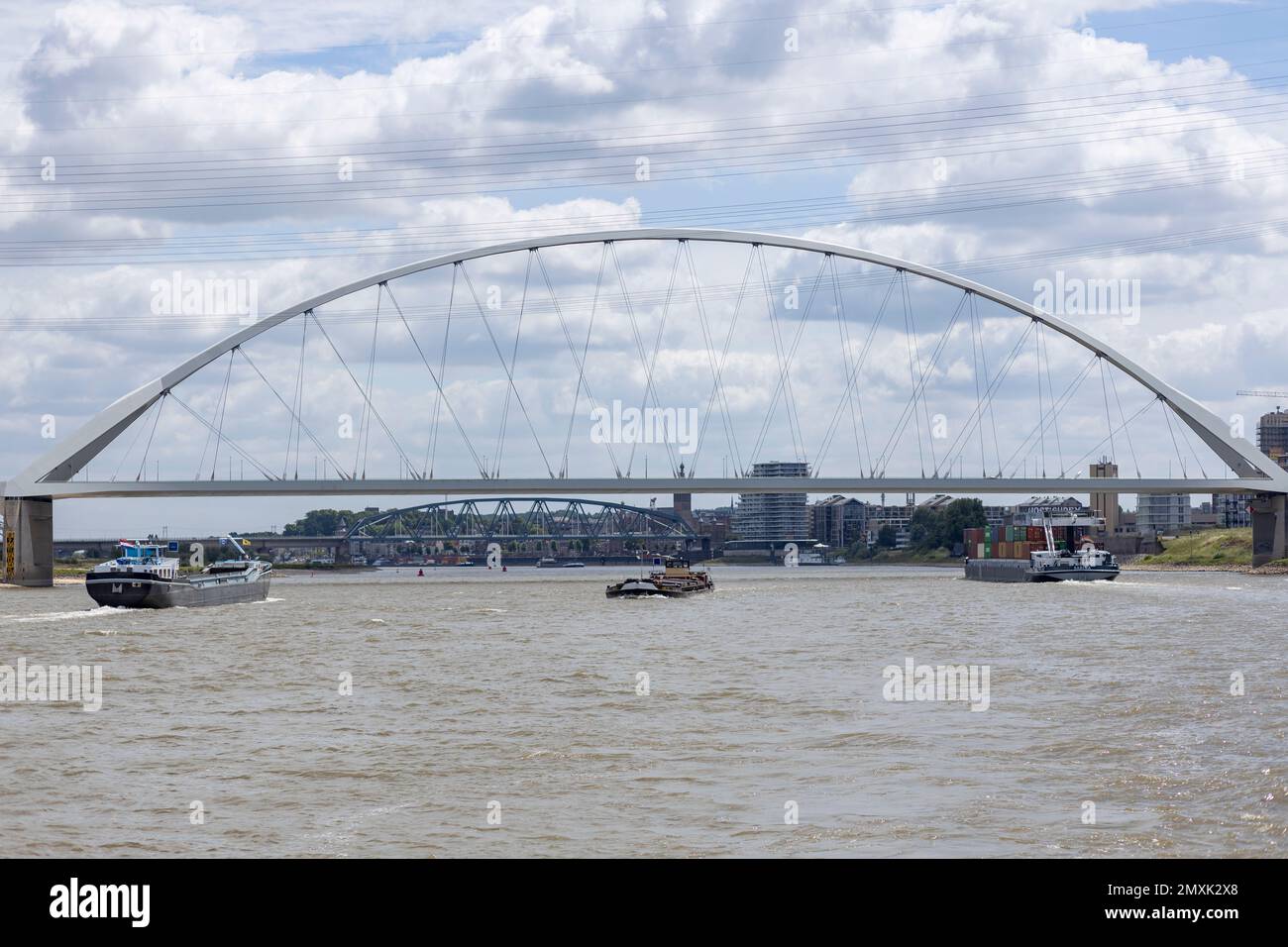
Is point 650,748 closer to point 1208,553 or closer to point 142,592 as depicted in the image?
point 142,592

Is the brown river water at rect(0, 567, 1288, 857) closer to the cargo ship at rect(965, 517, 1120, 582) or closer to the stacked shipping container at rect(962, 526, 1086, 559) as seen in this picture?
the cargo ship at rect(965, 517, 1120, 582)

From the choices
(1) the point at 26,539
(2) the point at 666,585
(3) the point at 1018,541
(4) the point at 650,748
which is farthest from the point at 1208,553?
(4) the point at 650,748

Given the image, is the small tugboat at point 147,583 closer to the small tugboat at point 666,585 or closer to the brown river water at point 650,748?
the brown river water at point 650,748

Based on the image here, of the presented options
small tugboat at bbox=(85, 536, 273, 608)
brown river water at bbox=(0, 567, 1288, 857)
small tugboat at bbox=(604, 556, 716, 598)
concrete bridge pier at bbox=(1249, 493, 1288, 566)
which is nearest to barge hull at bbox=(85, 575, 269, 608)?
small tugboat at bbox=(85, 536, 273, 608)

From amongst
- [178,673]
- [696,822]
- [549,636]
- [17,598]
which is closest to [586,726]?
[696,822]

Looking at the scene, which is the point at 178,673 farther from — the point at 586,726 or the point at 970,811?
the point at 970,811
